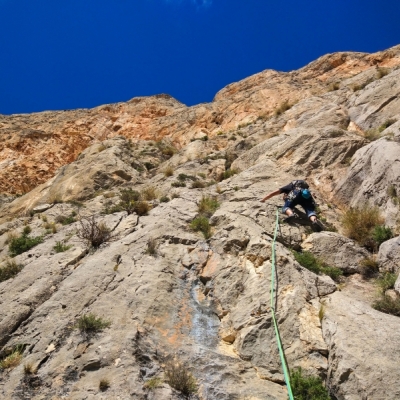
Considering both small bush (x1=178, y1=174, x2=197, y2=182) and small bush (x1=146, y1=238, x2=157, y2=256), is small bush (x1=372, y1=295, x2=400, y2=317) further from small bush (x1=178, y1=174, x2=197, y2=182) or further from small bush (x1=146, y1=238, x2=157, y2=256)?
small bush (x1=178, y1=174, x2=197, y2=182)

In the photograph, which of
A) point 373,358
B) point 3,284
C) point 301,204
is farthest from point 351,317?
point 3,284

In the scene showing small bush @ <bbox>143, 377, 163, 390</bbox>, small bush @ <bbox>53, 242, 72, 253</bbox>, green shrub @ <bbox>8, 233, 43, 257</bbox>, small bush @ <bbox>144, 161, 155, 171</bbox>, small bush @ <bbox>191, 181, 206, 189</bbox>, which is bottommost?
small bush @ <bbox>143, 377, 163, 390</bbox>

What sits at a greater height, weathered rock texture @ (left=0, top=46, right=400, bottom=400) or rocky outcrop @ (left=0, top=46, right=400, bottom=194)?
rocky outcrop @ (left=0, top=46, right=400, bottom=194)

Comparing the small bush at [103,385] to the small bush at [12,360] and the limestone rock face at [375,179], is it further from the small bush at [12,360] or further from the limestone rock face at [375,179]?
the limestone rock face at [375,179]

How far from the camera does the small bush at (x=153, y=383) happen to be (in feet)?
16.2

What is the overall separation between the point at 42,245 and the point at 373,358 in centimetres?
841

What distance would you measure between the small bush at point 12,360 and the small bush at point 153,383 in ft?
7.50

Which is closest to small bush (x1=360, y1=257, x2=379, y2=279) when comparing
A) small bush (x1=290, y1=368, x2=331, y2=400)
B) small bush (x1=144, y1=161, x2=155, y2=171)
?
small bush (x1=290, y1=368, x2=331, y2=400)

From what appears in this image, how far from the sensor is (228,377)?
5168 mm

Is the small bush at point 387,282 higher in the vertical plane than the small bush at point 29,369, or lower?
higher

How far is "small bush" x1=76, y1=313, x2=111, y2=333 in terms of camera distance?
20.1 ft

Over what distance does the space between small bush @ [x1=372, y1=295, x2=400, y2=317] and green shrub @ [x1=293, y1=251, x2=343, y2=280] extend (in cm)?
128

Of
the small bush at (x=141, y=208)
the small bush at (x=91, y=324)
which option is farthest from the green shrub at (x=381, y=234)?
the small bush at (x=141, y=208)

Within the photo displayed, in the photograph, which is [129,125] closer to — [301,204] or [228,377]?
[301,204]
